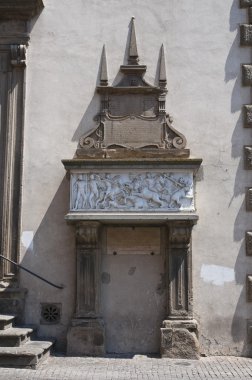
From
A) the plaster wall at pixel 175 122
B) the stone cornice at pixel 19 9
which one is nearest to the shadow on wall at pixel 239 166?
the plaster wall at pixel 175 122

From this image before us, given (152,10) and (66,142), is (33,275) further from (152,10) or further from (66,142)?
(152,10)

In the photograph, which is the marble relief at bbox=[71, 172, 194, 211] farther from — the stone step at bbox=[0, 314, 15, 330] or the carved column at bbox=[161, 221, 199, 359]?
the stone step at bbox=[0, 314, 15, 330]

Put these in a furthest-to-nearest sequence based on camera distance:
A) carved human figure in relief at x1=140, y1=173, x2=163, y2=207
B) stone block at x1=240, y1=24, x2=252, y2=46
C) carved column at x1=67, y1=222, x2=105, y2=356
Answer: stone block at x1=240, y1=24, x2=252, y2=46, carved human figure in relief at x1=140, y1=173, x2=163, y2=207, carved column at x1=67, y1=222, x2=105, y2=356

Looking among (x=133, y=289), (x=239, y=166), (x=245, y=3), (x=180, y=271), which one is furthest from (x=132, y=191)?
(x=245, y=3)

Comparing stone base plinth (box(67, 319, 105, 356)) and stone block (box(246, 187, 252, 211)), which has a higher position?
stone block (box(246, 187, 252, 211))

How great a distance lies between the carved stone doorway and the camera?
346 inches

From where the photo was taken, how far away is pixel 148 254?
8992 millimetres

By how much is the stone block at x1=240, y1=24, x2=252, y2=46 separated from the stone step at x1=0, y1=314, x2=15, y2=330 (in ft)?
19.9

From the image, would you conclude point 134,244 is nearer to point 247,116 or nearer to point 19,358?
point 19,358

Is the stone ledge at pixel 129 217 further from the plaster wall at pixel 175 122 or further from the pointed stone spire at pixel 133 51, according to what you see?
the pointed stone spire at pixel 133 51

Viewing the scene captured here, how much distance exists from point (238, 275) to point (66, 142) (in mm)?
3672

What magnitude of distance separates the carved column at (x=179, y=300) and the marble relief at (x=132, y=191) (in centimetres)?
41

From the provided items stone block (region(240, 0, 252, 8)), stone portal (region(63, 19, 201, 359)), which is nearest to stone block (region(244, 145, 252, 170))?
stone portal (region(63, 19, 201, 359))

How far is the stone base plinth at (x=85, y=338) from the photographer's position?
8516mm
